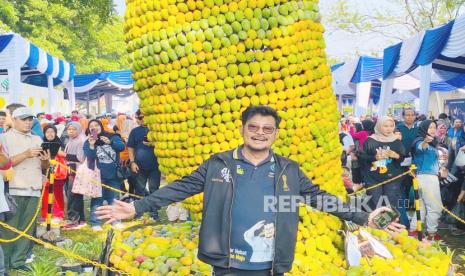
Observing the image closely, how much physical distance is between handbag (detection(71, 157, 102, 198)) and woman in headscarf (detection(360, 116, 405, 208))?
12.8 feet

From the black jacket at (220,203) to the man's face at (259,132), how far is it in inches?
4.7

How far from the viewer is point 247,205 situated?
9.25 ft

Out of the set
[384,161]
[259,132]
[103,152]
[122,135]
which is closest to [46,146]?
[103,152]

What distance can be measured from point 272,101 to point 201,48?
0.75m

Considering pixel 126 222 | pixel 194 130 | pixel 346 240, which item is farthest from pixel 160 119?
pixel 126 222

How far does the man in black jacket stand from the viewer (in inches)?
111

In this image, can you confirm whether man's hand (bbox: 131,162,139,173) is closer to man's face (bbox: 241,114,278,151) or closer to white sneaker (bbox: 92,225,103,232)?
white sneaker (bbox: 92,225,103,232)

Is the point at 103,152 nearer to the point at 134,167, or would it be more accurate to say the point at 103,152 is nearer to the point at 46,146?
the point at 134,167

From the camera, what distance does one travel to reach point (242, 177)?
2.86 m

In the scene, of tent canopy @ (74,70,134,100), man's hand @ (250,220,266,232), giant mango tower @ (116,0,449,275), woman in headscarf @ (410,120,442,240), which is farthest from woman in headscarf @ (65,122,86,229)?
tent canopy @ (74,70,134,100)

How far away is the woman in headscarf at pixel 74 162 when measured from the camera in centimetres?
796

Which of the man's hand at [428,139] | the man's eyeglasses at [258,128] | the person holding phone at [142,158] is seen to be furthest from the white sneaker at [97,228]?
the man's eyeglasses at [258,128]

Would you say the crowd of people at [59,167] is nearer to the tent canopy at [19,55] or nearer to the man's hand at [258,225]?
the man's hand at [258,225]

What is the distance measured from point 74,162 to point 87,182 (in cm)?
58
